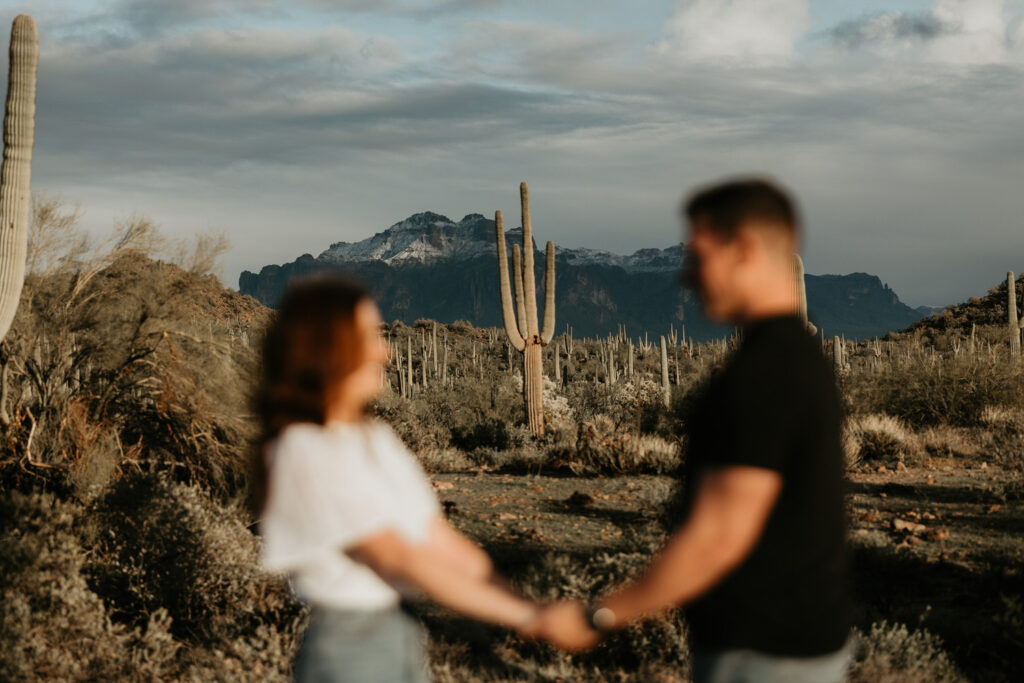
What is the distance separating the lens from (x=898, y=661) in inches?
184

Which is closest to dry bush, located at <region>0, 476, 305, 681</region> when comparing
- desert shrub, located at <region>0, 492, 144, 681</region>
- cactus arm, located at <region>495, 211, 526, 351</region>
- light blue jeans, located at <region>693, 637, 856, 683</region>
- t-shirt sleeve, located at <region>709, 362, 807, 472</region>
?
desert shrub, located at <region>0, 492, 144, 681</region>

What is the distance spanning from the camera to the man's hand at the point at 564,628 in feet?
6.39

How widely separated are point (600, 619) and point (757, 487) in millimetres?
498

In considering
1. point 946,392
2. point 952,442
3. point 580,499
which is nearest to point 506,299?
point 580,499

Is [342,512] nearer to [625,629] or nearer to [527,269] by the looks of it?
[625,629]

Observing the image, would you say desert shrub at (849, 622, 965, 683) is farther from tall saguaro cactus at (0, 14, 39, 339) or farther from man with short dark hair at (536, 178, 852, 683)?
tall saguaro cactus at (0, 14, 39, 339)

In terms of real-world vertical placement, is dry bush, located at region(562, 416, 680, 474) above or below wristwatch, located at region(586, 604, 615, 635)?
below

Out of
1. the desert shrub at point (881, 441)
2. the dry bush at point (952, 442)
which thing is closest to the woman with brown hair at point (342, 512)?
the desert shrub at point (881, 441)

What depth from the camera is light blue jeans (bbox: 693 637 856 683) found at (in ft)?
5.84

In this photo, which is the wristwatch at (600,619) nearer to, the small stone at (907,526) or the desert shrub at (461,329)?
the small stone at (907,526)

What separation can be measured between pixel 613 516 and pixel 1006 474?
5.63m

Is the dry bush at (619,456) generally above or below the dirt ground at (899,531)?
above

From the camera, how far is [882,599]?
6.31 metres

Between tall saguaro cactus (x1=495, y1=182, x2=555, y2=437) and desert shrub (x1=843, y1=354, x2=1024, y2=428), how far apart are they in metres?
5.88
